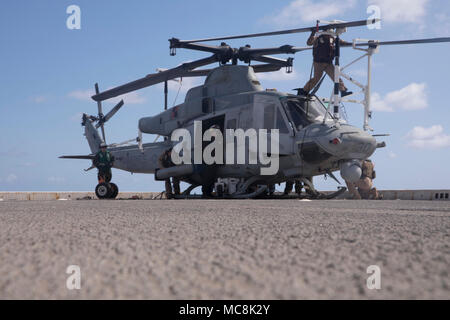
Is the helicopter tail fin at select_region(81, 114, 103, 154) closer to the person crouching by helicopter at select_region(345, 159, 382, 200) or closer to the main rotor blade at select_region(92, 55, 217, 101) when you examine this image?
the main rotor blade at select_region(92, 55, 217, 101)

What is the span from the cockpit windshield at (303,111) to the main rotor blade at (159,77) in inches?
131

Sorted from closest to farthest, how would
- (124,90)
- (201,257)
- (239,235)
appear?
(201,257)
(239,235)
(124,90)

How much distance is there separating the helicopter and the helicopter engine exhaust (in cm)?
2

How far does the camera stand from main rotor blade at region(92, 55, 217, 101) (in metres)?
11.5

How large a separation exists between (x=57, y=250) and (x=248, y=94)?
8.23 m

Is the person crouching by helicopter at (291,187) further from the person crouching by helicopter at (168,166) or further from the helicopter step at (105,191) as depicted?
the helicopter step at (105,191)

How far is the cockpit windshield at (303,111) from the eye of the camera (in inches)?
344

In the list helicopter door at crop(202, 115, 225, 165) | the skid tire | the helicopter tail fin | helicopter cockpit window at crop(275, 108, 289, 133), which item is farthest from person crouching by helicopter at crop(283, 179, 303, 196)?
the helicopter tail fin

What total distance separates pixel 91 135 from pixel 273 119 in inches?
488

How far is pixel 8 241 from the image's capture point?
206 cm

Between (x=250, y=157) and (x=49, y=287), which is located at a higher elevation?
(x=250, y=157)
